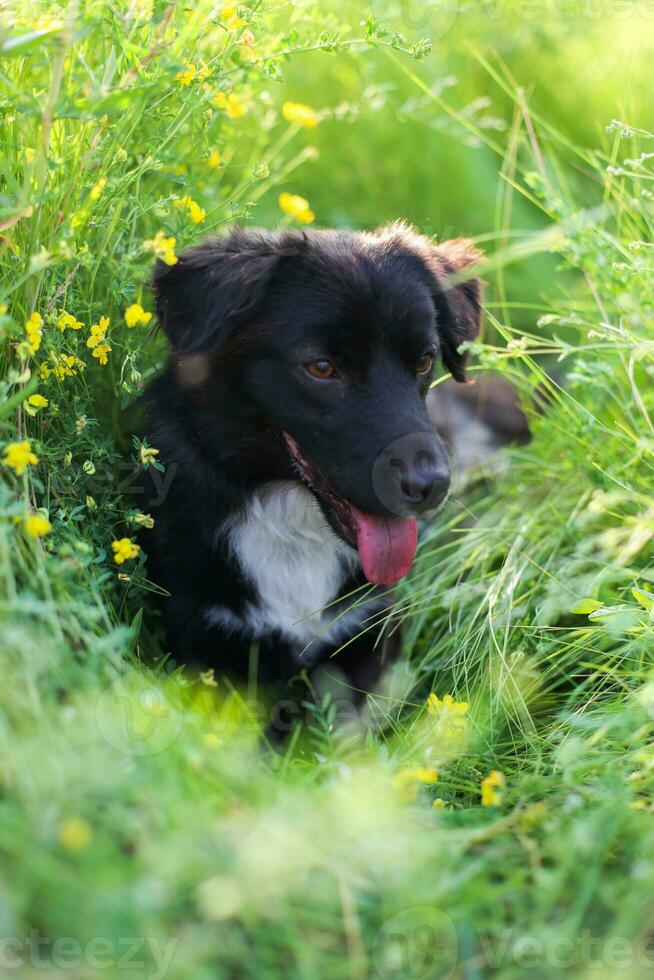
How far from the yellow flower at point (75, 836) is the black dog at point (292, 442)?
1.24 m

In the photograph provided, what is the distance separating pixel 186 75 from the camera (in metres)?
2.55

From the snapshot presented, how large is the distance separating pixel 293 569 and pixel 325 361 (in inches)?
25.3

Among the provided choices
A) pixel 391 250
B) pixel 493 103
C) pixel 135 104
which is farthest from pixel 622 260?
pixel 493 103

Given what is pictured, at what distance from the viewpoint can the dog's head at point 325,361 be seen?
8.14 feet

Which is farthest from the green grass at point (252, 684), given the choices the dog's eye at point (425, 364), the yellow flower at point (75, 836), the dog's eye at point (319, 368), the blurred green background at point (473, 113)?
the blurred green background at point (473, 113)

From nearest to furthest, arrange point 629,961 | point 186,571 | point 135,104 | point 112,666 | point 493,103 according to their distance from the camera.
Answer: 1. point 629,961
2. point 112,666
3. point 135,104
4. point 186,571
5. point 493,103

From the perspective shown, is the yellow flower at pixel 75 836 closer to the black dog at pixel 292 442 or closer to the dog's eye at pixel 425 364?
the black dog at pixel 292 442

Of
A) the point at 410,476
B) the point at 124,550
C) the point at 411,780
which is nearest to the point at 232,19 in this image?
the point at 410,476

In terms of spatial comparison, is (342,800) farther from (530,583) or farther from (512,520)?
(512,520)

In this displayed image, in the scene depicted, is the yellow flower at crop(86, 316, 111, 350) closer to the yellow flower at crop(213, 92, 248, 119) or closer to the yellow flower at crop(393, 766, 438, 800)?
the yellow flower at crop(213, 92, 248, 119)

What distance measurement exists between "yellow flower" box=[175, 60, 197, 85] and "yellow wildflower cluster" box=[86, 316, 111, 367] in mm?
651

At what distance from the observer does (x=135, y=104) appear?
2430mm

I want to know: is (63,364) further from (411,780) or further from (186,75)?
(411,780)

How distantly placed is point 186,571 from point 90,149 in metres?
1.14
